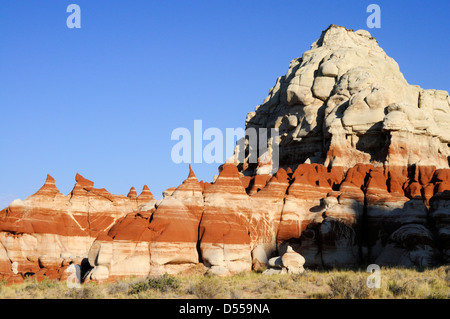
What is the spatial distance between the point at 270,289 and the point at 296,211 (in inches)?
666

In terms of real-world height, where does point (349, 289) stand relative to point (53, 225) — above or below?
below

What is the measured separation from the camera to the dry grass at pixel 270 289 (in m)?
25.6

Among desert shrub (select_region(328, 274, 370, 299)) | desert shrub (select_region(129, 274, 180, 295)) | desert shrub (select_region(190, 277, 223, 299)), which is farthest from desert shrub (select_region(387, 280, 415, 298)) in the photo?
desert shrub (select_region(129, 274, 180, 295))

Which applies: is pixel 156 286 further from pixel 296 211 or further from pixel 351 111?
pixel 351 111

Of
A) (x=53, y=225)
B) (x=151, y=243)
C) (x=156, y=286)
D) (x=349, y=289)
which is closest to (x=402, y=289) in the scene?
(x=349, y=289)

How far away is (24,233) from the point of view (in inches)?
1783

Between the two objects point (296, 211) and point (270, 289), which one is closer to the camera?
point (270, 289)

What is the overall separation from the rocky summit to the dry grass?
585cm

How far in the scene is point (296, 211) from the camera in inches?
1761

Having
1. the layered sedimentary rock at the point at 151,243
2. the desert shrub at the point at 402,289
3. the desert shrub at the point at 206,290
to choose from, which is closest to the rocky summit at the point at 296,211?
the layered sedimentary rock at the point at 151,243

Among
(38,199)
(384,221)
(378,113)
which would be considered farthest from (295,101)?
(38,199)

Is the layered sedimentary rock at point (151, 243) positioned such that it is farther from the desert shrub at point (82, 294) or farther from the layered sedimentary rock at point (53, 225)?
the desert shrub at point (82, 294)

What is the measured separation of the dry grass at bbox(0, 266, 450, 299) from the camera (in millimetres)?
25641

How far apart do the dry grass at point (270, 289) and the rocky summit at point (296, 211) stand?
5.85 meters
